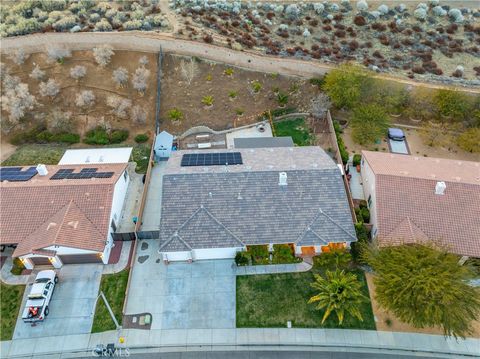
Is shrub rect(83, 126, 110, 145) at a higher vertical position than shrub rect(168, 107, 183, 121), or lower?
lower

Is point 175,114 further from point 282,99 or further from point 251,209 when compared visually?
point 251,209

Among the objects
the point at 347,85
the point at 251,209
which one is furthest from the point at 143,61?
the point at 251,209

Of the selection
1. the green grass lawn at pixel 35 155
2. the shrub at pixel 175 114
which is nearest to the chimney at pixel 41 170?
the green grass lawn at pixel 35 155

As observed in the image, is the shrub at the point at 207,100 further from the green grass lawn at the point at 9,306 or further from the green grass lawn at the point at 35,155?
the green grass lawn at the point at 9,306

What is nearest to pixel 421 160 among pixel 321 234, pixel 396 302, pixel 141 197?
pixel 321 234

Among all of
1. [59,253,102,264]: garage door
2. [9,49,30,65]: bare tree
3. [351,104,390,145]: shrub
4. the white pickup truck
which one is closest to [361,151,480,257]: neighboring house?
[351,104,390,145]: shrub

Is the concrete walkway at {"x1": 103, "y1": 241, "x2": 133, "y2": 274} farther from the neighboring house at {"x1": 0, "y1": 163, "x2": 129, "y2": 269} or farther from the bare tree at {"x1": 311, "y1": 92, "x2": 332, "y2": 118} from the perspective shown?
the bare tree at {"x1": 311, "y1": 92, "x2": 332, "y2": 118}
